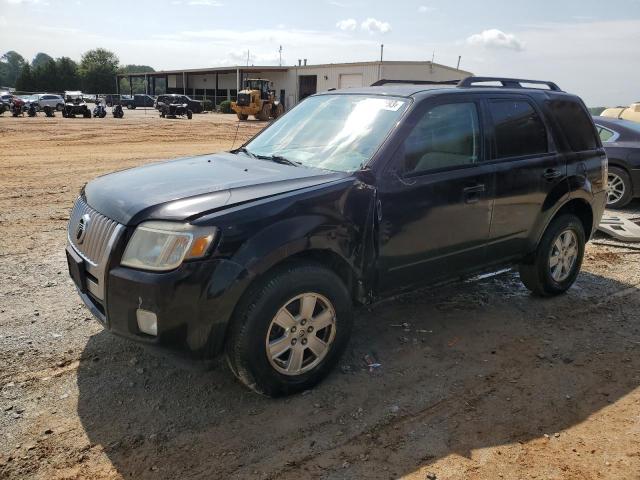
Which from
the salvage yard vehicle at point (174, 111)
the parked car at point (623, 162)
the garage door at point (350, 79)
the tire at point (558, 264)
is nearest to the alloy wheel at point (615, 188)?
the parked car at point (623, 162)

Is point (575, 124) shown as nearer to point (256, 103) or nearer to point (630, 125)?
point (630, 125)

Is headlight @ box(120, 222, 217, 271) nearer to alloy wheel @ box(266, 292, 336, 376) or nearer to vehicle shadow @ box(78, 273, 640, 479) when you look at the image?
vehicle shadow @ box(78, 273, 640, 479)

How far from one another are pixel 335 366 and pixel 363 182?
1.23m

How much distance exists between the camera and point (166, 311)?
292 centimetres

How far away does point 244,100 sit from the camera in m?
36.1

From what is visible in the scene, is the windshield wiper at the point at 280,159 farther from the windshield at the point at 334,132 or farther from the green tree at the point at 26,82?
the green tree at the point at 26,82

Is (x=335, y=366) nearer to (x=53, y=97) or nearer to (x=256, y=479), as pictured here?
(x=256, y=479)

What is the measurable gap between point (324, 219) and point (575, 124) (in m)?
3.16

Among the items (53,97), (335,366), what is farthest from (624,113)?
(53,97)

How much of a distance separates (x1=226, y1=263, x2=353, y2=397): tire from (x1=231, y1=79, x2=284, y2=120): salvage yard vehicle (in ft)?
110

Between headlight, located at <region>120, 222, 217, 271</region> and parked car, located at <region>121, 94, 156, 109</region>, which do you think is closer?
headlight, located at <region>120, 222, 217, 271</region>

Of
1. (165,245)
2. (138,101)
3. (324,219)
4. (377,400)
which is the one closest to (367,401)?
(377,400)

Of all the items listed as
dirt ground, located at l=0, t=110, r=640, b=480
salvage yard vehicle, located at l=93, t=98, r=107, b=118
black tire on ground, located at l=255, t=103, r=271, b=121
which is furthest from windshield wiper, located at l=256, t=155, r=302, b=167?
salvage yard vehicle, located at l=93, t=98, r=107, b=118

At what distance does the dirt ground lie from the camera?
2.93 metres
